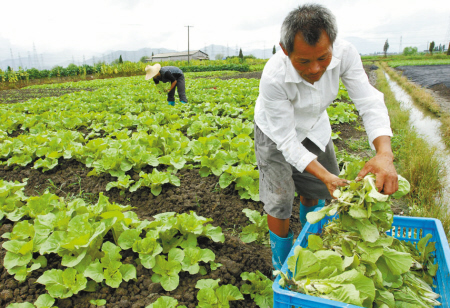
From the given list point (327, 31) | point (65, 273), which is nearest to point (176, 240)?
point (65, 273)

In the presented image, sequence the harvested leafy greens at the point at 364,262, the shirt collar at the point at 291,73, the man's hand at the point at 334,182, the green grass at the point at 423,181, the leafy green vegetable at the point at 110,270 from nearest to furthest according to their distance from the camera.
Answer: the harvested leafy greens at the point at 364,262, the man's hand at the point at 334,182, the shirt collar at the point at 291,73, the leafy green vegetable at the point at 110,270, the green grass at the point at 423,181

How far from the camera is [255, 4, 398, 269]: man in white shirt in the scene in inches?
52.9

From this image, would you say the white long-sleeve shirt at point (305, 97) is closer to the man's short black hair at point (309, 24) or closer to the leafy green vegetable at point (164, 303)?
the man's short black hair at point (309, 24)

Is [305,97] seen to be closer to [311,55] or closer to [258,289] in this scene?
[311,55]

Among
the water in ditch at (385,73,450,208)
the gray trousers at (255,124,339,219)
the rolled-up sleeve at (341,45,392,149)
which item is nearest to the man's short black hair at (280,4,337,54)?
the rolled-up sleeve at (341,45,392,149)

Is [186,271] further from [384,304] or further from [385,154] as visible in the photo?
[385,154]

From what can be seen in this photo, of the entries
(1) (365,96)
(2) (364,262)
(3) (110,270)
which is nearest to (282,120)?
(1) (365,96)

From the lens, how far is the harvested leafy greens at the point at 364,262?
1.23 metres

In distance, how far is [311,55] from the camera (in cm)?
134

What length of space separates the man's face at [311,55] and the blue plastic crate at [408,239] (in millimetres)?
831

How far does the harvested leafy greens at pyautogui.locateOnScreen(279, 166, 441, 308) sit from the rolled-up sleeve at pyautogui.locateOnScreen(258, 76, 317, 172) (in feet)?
1.04

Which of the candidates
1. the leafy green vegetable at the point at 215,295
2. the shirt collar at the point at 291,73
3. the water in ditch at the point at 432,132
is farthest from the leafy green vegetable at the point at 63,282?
the water in ditch at the point at 432,132

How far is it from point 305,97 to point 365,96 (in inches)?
14.1

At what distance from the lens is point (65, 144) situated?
4.22m
